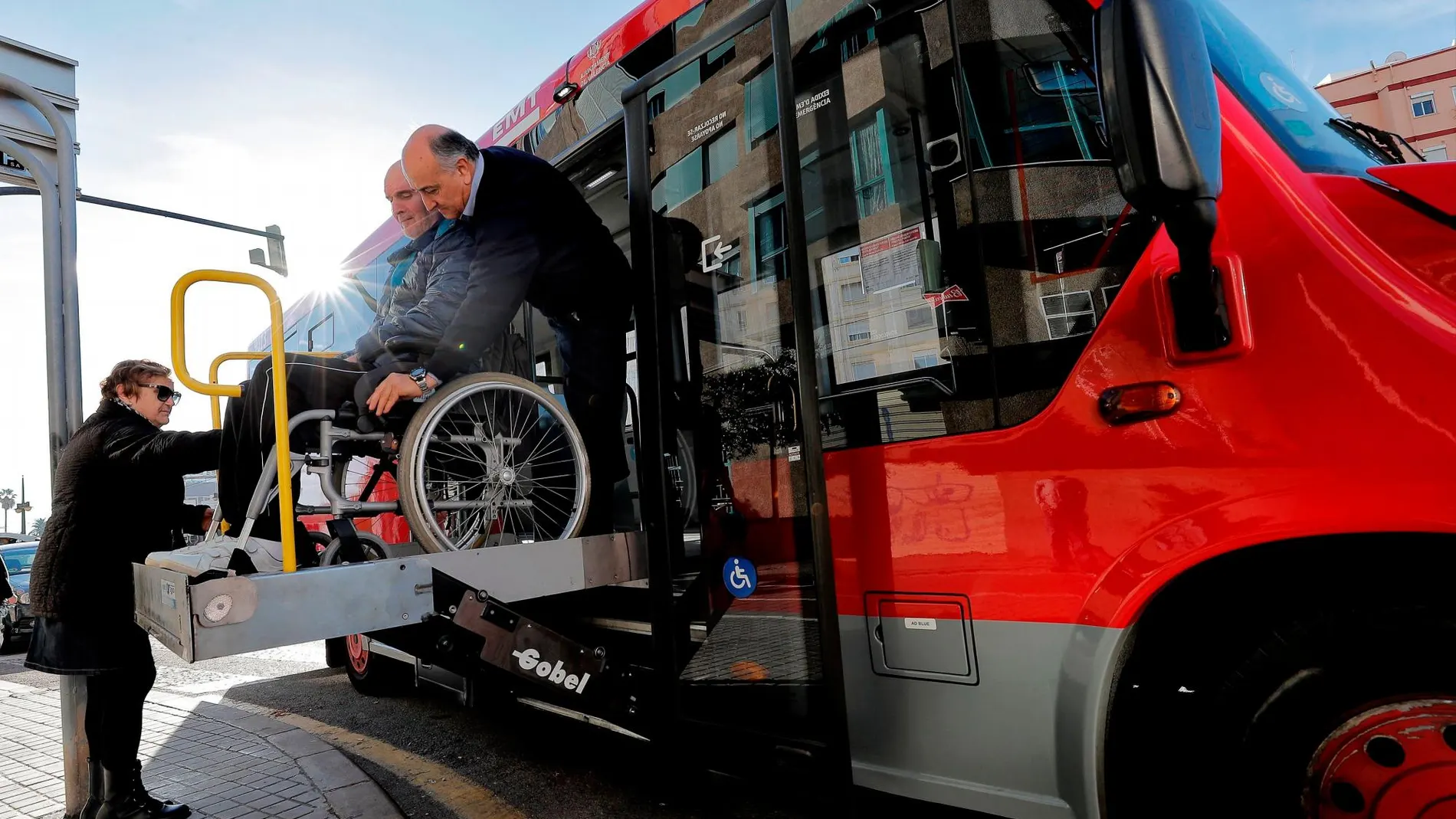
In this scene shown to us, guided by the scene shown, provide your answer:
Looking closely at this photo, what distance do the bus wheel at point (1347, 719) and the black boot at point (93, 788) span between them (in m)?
4.10

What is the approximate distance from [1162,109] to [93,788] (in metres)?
4.47

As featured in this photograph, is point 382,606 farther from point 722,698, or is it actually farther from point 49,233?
point 49,233

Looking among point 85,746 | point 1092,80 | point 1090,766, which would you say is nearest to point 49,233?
point 85,746

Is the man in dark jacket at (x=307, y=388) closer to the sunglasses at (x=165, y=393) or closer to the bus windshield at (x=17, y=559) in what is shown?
the sunglasses at (x=165, y=393)

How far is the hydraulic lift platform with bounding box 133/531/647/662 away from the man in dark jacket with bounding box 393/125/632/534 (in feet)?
1.54

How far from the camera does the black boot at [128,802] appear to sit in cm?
335

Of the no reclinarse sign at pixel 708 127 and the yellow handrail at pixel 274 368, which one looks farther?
the no reclinarse sign at pixel 708 127

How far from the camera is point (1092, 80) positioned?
83.4 inches

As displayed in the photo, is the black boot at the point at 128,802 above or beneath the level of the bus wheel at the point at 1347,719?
beneath

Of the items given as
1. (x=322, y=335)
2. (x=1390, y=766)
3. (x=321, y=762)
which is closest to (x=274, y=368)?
(x=321, y=762)

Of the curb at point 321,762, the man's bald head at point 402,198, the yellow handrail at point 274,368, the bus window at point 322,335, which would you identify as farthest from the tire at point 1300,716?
the bus window at point 322,335

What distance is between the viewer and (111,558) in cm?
335

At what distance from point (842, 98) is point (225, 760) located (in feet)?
14.6

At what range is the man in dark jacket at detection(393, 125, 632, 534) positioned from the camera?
9.96ft
